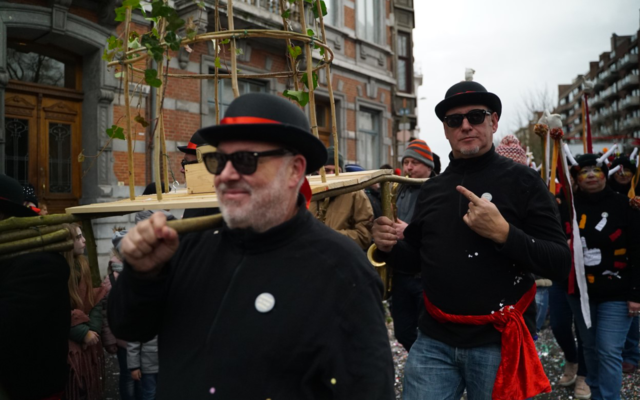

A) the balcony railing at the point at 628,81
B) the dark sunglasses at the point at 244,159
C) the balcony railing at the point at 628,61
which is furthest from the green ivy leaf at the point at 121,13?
the balcony railing at the point at 628,61

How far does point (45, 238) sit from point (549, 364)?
18.7ft

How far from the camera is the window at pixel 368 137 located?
582 inches

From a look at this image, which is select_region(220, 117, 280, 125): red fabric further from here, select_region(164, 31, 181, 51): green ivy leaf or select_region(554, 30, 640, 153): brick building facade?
select_region(554, 30, 640, 153): brick building facade

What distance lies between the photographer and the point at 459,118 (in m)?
2.73

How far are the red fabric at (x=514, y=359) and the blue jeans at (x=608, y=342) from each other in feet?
6.03

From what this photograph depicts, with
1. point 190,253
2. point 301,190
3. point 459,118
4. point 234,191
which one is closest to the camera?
point 234,191

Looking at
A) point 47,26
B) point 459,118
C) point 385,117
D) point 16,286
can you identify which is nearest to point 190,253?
point 16,286

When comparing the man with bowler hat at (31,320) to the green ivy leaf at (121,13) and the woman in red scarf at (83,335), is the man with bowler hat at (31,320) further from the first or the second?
the green ivy leaf at (121,13)

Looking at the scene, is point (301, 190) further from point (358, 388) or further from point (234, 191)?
point (358, 388)

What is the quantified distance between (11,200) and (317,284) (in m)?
1.67

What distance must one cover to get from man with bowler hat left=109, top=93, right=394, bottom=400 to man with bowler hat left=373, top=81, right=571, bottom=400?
1.08 meters

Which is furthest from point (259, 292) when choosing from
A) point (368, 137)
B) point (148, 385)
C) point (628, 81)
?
point (628, 81)

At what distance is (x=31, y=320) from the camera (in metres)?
2.21

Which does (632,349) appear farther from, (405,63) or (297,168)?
(405,63)
